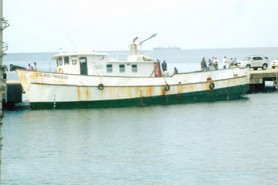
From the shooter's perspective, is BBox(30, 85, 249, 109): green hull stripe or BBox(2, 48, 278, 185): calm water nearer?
BBox(2, 48, 278, 185): calm water

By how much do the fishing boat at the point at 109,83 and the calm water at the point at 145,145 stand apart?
0.90 metres

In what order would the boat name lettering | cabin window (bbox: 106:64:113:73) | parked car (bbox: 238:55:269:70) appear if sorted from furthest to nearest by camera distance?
1. parked car (bbox: 238:55:269:70)
2. cabin window (bbox: 106:64:113:73)
3. the boat name lettering

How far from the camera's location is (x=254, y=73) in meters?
53.9

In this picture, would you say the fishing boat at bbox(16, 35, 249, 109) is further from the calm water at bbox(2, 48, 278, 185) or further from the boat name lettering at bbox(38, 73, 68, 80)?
the calm water at bbox(2, 48, 278, 185)

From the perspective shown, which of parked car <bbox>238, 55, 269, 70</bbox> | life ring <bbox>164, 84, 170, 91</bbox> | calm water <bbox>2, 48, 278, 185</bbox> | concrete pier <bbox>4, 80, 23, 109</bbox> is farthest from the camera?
parked car <bbox>238, 55, 269, 70</bbox>

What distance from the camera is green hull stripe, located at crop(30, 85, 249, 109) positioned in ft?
132

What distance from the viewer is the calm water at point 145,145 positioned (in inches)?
854

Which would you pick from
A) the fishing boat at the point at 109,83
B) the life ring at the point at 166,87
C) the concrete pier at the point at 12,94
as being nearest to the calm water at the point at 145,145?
the fishing boat at the point at 109,83

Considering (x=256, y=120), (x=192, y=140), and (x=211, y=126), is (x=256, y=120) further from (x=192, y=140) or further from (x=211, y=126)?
(x=192, y=140)

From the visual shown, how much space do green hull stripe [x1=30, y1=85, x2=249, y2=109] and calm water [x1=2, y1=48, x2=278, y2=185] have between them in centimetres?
54

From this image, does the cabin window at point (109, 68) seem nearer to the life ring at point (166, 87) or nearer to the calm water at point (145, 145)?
the calm water at point (145, 145)

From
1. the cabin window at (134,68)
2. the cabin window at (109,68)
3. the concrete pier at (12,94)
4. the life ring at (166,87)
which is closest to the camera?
the cabin window at (109,68)

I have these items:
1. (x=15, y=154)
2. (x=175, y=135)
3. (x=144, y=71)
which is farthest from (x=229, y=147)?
(x=144, y=71)

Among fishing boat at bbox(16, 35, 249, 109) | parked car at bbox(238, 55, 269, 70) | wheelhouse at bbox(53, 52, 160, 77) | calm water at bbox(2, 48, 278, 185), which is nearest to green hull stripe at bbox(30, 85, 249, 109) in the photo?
fishing boat at bbox(16, 35, 249, 109)
